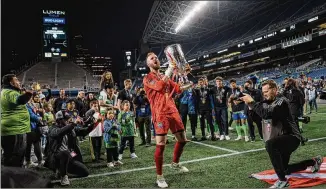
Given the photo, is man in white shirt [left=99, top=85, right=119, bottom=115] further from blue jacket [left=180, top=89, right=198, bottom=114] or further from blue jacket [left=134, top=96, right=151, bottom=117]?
blue jacket [left=180, top=89, right=198, bottom=114]

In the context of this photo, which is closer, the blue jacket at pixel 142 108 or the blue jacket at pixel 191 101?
the blue jacket at pixel 142 108

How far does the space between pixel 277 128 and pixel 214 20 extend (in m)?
43.7

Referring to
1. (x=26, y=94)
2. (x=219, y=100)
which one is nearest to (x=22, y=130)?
(x=26, y=94)

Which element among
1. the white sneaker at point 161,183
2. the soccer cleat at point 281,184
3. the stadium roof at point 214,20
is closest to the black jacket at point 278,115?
the soccer cleat at point 281,184

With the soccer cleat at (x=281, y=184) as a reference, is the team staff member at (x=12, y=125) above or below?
above

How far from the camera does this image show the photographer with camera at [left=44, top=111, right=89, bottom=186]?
4539 mm

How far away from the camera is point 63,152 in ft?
15.1

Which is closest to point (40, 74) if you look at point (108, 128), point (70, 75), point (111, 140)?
point (70, 75)

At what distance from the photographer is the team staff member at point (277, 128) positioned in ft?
12.3

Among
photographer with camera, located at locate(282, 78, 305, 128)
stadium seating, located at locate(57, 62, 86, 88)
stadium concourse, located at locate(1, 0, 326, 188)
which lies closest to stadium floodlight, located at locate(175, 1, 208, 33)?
stadium seating, located at locate(57, 62, 86, 88)

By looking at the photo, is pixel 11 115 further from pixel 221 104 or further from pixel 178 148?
pixel 221 104

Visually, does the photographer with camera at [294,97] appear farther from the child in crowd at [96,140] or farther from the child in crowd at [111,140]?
the child in crowd at [96,140]

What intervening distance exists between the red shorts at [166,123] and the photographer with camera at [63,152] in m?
1.38

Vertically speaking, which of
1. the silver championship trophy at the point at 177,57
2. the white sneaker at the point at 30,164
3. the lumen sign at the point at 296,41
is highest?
the lumen sign at the point at 296,41
